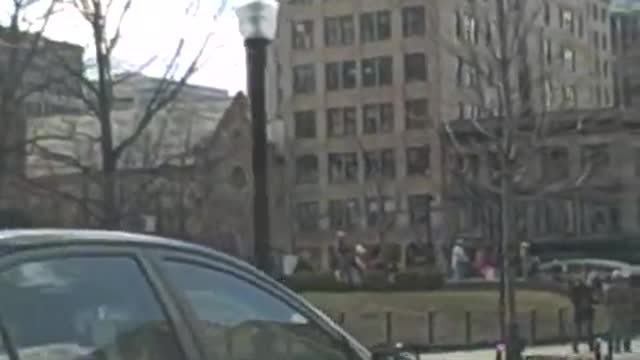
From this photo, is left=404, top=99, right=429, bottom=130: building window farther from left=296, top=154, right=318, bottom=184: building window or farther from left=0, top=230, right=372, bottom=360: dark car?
left=0, top=230, right=372, bottom=360: dark car

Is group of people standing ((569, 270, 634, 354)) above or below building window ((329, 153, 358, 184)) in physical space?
Result: below

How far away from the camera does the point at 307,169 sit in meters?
106

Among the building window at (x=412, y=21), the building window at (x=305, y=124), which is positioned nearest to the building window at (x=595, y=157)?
the building window at (x=412, y=21)

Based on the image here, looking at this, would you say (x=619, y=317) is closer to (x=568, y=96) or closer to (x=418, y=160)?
(x=568, y=96)

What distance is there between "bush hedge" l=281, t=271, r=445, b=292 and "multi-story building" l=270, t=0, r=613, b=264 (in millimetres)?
47269

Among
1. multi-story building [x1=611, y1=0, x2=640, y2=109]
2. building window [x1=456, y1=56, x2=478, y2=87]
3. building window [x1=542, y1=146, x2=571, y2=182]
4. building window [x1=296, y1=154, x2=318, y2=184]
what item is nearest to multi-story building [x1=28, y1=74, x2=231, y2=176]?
building window [x1=456, y1=56, x2=478, y2=87]

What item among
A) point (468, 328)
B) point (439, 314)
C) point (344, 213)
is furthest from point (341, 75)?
point (468, 328)

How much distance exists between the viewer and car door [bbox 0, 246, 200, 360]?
12.4 feet

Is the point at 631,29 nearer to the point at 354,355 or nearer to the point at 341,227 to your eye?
the point at 341,227

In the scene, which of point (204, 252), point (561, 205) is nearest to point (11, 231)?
point (204, 252)

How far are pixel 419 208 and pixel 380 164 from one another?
21.4 feet

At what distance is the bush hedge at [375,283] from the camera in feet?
133

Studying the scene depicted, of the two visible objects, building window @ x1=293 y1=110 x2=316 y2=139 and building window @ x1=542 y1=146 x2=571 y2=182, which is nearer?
building window @ x1=542 y1=146 x2=571 y2=182

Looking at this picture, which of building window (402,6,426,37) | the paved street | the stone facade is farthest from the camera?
building window (402,6,426,37)
